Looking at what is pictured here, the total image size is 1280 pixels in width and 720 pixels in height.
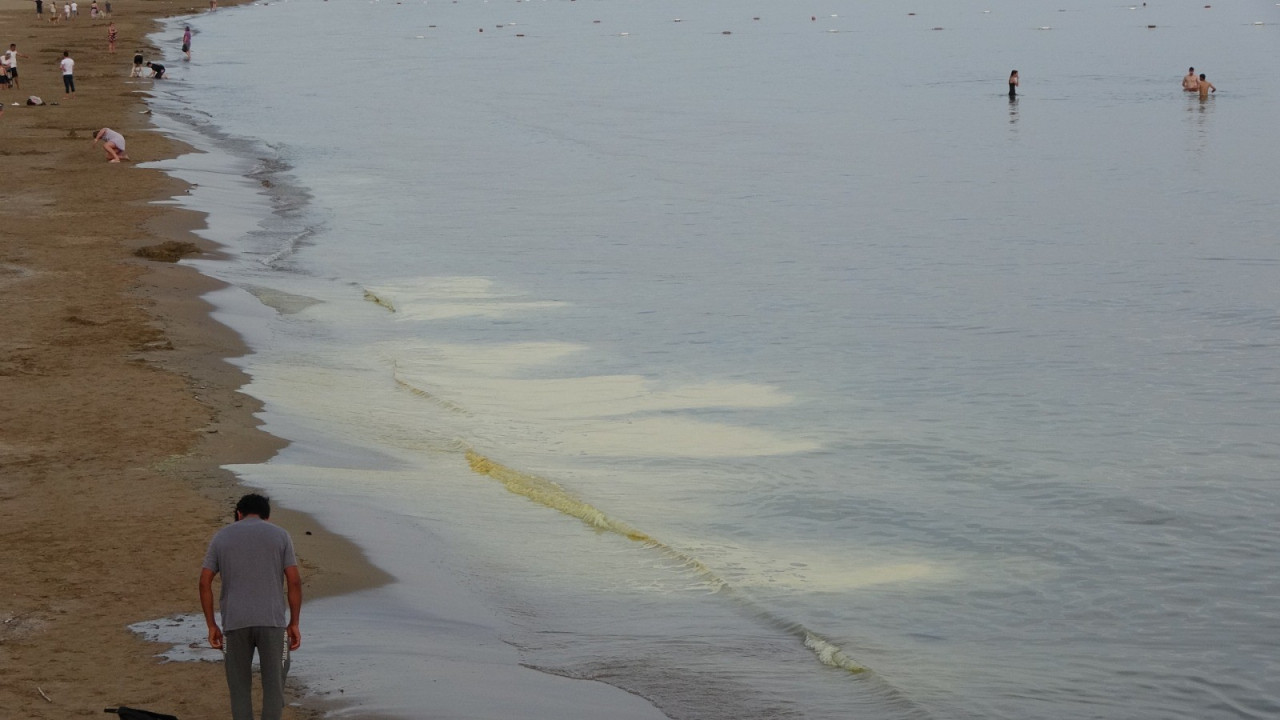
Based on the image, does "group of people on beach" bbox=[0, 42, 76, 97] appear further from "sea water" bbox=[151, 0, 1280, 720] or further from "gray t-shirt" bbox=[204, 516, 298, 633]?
"gray t-shirt" bbox=[204, 516, 298, 633]

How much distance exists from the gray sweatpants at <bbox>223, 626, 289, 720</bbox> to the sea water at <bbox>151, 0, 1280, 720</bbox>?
131 centimetres

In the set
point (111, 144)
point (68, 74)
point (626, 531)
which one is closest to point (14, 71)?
point (68, 74)

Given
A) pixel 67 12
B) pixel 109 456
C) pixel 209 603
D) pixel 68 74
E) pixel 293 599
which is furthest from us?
pixel 67 12

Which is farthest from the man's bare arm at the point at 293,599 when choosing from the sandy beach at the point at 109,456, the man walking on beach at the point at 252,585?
the sandy beach at the point at 109,456

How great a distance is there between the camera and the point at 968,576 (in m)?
13.6

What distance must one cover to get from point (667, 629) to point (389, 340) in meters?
11.5

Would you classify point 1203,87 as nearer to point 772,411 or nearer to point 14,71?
point 14,71

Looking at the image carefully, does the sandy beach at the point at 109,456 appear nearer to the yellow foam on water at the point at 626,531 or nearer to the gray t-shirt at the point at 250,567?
the gray t-shirt at the point at 250,567

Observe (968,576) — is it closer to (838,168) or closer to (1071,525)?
(1071,525)

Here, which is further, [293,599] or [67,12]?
[67,12]

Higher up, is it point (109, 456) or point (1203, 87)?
point (1203, 87)

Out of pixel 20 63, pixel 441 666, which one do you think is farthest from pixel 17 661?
pixel 20 63

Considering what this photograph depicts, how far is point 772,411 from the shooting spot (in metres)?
19.2

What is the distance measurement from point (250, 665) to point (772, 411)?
1164 cm
